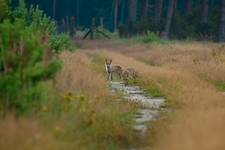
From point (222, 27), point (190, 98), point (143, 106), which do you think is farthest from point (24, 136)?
point (222, 27)

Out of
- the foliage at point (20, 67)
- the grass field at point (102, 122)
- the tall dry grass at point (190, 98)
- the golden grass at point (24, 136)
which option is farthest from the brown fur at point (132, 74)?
the golden grass at point (24, 136)

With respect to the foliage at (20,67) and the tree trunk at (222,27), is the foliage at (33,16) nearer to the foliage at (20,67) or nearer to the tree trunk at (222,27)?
the foliage at (20,67)

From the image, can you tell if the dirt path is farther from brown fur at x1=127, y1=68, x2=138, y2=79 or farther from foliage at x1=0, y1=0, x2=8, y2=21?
foliage at x1=0, y1=0, x2=8, y2=21

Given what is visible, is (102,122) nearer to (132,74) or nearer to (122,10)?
(132,74)

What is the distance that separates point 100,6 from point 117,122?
73.5 meters

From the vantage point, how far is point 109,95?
44.7ft

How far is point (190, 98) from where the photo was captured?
13.3 meters

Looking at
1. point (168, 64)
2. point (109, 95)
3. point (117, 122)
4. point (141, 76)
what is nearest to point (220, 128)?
point (117, 122)

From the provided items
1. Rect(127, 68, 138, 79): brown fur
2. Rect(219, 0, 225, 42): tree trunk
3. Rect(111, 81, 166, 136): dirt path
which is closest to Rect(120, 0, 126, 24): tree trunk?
Rect(219, 0, 225, 42): tree trunk

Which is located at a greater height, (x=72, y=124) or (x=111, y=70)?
(x=72, y=124)

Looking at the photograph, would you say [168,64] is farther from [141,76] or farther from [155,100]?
[155,100]

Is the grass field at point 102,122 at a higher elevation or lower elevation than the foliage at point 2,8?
lower

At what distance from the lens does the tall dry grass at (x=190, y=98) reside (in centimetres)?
891

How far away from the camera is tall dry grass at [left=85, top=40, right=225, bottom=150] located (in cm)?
891
